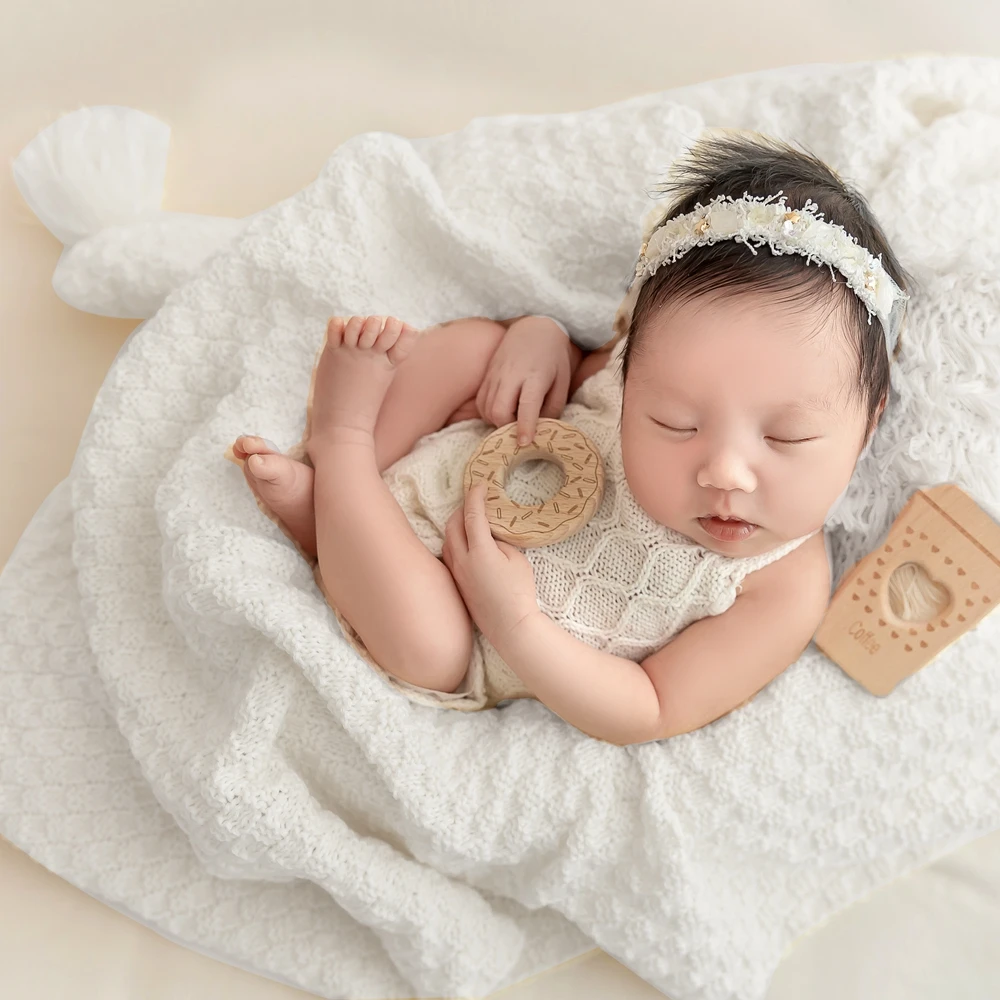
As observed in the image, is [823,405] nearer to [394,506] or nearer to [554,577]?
[554,577]

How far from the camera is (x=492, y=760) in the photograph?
1.07m

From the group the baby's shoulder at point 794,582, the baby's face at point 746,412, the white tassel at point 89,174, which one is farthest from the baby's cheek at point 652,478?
the white tassel at point 89,174

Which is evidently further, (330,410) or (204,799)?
(330,410)

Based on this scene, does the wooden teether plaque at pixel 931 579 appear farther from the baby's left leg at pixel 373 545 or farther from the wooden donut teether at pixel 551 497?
the baby's left leg at pixel 373 545

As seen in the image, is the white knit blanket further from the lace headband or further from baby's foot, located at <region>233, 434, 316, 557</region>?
the lace headband

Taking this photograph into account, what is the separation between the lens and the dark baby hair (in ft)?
2.99

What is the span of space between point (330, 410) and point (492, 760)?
434 millimetres

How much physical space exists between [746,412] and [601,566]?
271 mm

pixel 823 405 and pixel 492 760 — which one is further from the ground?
pixel 823 405

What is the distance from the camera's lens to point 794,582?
105cm

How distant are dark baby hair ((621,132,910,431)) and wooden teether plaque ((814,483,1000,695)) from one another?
13 cm

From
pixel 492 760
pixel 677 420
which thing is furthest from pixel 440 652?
pixel 677 420

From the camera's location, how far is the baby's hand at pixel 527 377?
3.78 ft

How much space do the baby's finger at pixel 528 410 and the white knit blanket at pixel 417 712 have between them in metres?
0.17
